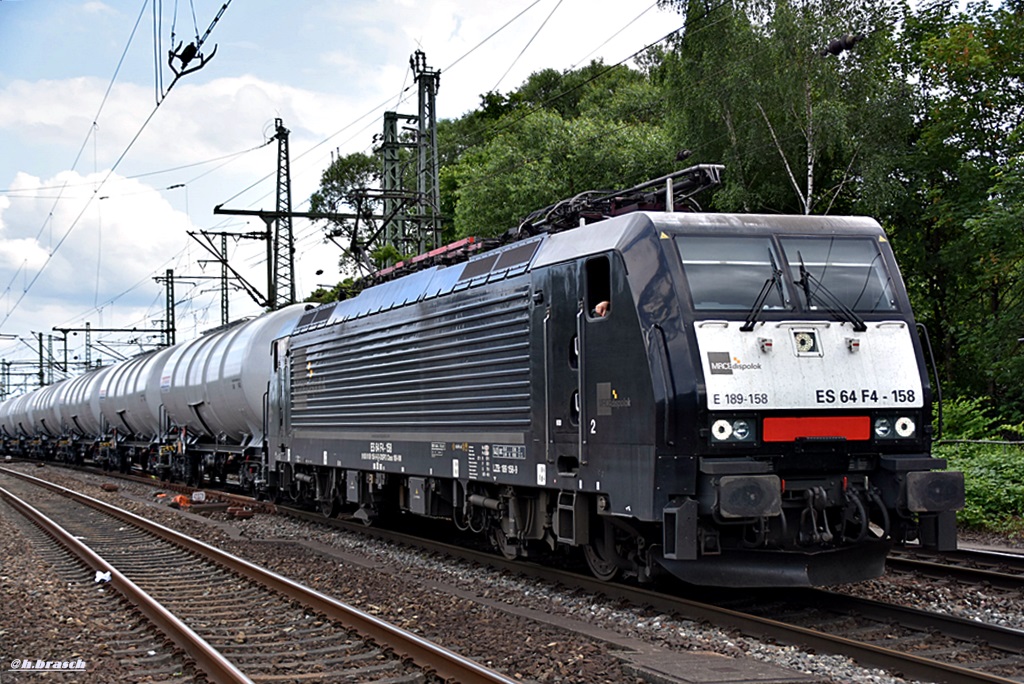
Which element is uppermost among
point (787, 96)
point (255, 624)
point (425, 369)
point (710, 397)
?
point (787, 96)

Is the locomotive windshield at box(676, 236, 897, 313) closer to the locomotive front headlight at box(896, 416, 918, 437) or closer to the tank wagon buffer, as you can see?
the tank wagon buffer

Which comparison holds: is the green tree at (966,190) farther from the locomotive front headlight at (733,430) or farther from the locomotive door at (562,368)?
the locomotive front headlight at (733,430)

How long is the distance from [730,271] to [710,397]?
130cm

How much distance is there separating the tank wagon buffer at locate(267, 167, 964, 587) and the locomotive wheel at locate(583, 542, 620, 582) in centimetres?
2

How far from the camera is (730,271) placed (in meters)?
9.32

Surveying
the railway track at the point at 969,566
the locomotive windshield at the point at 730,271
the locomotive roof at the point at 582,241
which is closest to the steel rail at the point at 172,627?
the locomotive windshield at the point at 730,271

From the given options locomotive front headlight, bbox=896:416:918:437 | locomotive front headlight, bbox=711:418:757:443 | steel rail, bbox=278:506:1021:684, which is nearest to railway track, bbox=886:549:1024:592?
locomotive front headlight, bbox=896:416:918:437

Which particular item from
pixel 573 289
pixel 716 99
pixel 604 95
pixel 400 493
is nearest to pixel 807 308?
pixel 573 289

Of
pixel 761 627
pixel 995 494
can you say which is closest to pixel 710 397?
pixel 761 627

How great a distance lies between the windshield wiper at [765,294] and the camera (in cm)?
894

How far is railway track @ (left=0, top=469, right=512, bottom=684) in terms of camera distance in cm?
763

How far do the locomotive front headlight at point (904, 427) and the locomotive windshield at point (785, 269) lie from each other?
97 cm

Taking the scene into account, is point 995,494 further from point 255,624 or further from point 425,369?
point 255,624

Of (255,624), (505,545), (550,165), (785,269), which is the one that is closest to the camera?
(785,269)
